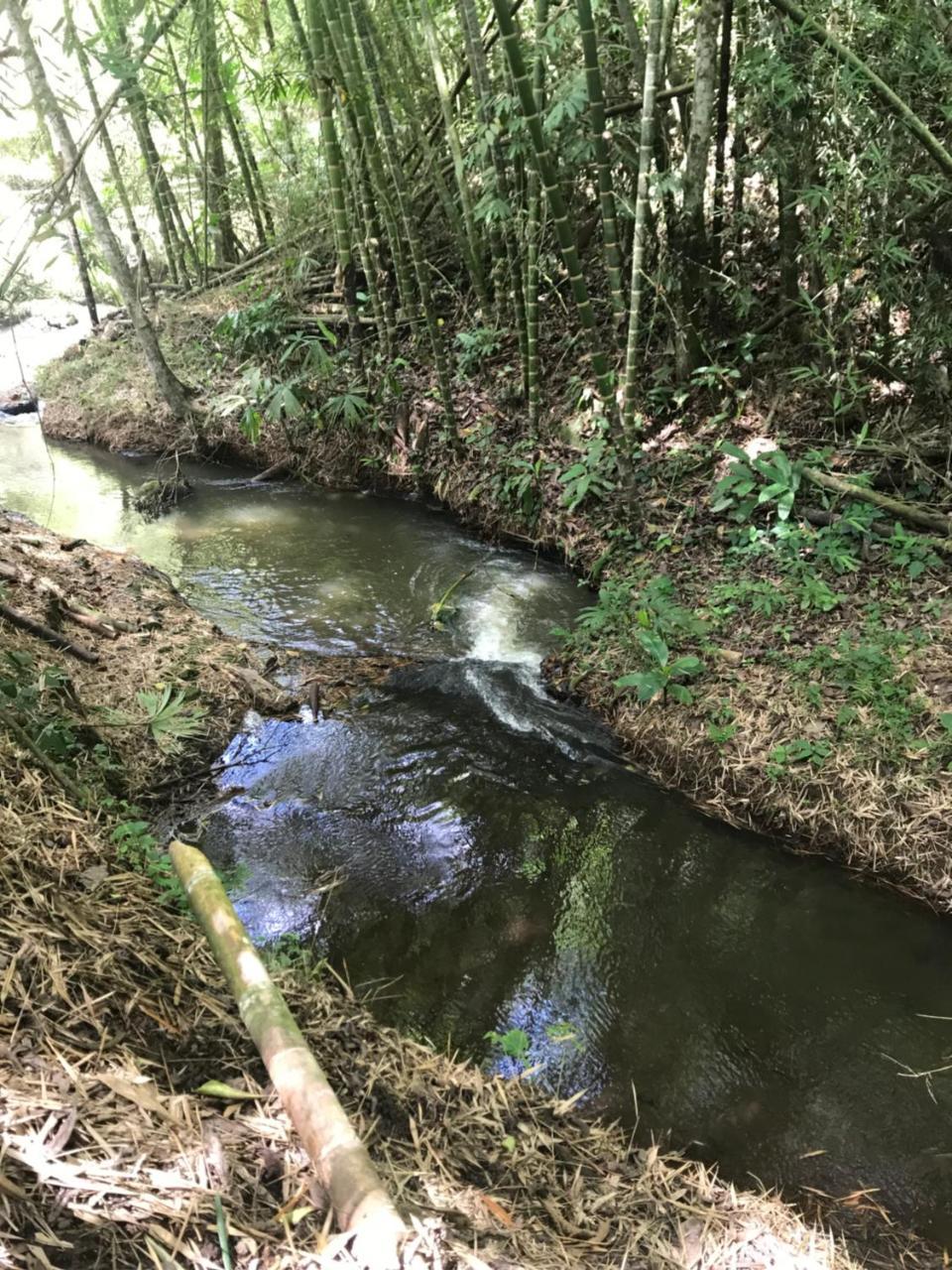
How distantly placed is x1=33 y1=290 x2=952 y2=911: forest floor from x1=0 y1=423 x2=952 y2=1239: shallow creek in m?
0.23

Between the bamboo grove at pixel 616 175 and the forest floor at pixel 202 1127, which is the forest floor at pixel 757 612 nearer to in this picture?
the bamboo grove at pixel 616 175

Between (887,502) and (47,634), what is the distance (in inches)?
175

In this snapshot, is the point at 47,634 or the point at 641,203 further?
the point at 641,203

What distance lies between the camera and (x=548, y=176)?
13.4ft

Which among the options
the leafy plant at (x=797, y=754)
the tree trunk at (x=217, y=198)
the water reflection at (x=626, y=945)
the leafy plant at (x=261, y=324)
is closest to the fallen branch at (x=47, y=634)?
the water reflection at (x=626, y=945)

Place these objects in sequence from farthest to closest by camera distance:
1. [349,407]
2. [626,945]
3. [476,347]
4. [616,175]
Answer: [349,407] → [476,347] → [616,175] → [626,945]

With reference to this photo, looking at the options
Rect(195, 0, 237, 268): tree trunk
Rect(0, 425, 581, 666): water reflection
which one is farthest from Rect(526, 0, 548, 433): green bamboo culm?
Rect(195, 0, 237, 268): tree trunk

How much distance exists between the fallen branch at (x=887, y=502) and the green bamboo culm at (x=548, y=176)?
134cm

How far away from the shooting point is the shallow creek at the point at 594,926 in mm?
2180

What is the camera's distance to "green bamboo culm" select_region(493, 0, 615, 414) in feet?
11.7

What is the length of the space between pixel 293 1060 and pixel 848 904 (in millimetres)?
2443

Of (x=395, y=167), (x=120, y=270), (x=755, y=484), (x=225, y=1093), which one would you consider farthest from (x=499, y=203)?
(x=225, y=1093)

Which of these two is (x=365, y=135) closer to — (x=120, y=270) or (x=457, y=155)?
(x=457, y=155)

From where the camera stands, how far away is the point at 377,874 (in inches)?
117
